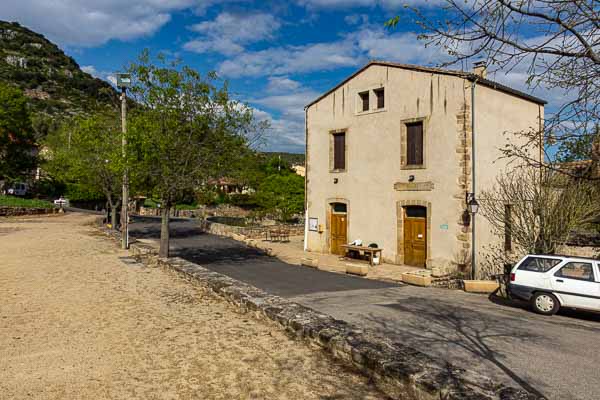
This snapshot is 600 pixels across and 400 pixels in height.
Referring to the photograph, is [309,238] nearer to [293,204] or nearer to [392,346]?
[392,346]

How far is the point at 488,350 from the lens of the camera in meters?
6.11

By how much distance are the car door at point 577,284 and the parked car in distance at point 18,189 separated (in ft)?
175

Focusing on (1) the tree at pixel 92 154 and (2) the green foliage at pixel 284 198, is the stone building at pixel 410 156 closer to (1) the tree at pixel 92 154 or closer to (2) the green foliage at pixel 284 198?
(1) the tree at pixel 92 154

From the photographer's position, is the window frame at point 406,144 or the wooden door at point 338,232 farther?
the wooden door at point 338,232

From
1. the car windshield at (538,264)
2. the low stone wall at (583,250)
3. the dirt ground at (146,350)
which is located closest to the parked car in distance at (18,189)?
the dirt ground at (146,350)

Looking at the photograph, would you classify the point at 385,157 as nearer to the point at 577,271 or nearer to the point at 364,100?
the point at 364,100

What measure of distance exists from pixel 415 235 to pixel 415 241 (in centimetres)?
23

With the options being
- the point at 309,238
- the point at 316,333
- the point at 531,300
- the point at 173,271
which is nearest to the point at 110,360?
the point at 316,333

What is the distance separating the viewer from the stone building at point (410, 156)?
1455 cm

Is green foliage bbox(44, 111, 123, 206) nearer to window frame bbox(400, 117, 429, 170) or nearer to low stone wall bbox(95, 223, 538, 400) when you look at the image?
low stone wall bbox(95, 223, 538, 400)

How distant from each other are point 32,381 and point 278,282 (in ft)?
26.8

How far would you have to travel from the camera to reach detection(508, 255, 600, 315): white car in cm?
895

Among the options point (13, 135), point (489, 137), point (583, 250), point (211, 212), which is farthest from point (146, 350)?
point (211, 212)

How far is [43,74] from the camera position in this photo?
325 ft
